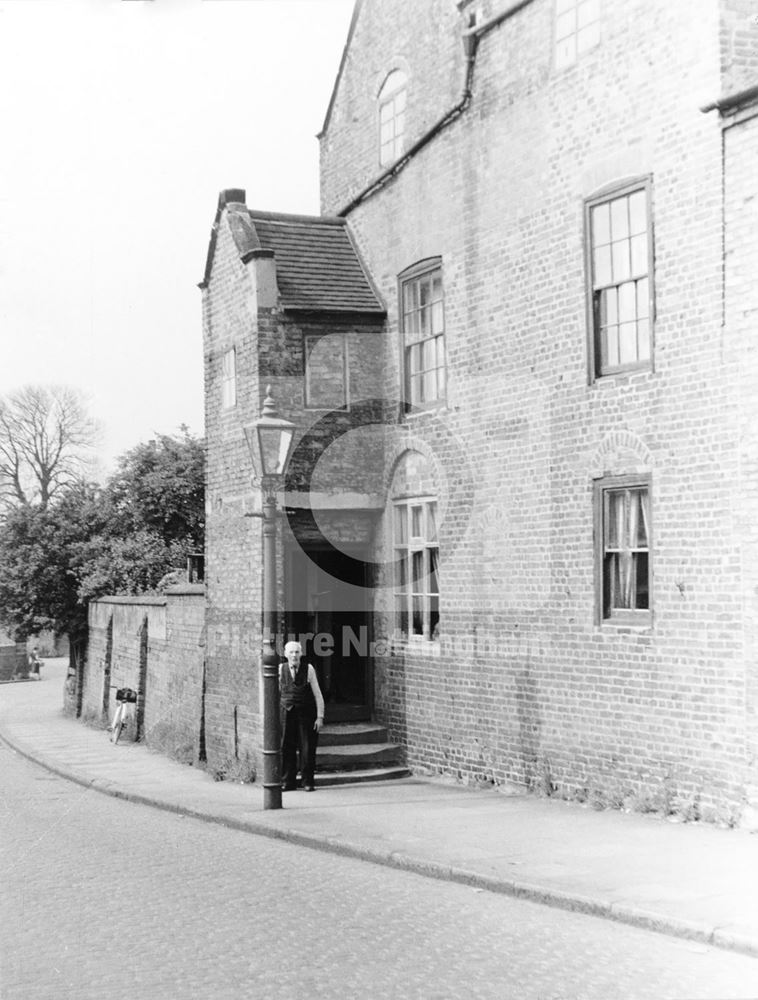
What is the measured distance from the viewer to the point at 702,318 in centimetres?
1174

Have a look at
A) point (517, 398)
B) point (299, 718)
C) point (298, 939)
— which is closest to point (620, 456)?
point (517, 398)

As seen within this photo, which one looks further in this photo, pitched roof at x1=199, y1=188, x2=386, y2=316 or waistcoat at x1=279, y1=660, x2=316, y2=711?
pitched roof at x1=199, y1=188, x2=386, y2=316

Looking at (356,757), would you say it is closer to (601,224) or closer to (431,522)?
(431,522)

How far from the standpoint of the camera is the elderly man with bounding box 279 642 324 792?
1559 centimetres

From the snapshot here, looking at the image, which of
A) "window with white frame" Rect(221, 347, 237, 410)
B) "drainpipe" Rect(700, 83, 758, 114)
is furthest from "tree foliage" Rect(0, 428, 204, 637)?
"drainpipe" Rect(700, 83, 758, 114)

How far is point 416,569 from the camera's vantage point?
16.7 m

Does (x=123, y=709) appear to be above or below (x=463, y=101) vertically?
below

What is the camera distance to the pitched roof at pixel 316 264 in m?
17.3

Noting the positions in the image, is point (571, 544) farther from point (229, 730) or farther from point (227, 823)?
point (229, 730)

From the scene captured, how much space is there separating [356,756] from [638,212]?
7.84 m

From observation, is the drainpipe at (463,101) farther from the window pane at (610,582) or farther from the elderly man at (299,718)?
the elderly man at (299,718)

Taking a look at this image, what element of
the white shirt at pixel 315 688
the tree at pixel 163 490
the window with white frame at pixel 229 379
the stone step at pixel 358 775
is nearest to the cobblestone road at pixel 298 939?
the white shirt at pixel 315 688

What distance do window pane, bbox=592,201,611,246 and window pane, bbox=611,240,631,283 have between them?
162mm

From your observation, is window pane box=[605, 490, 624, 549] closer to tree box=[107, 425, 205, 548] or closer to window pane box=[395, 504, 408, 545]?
window pane box=[395, 504, 408, 545]
